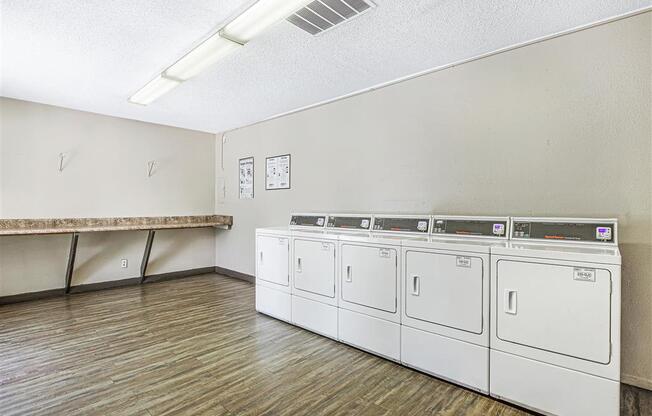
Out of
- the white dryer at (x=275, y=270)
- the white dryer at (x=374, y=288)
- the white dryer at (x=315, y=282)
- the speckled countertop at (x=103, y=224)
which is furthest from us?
the speckled countertop at (x=103, y=224)

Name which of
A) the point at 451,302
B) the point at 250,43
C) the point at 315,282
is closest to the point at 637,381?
the point at 451,302

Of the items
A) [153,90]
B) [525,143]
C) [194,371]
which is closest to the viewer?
[194,371]

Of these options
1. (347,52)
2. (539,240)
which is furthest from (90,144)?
(539,240)

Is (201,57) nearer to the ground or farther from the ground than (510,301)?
farther from the ground

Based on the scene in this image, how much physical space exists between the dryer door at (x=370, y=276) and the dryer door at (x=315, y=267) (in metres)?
0.16

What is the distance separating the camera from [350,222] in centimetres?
361

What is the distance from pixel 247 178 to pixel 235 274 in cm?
166

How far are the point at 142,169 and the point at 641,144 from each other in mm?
5935

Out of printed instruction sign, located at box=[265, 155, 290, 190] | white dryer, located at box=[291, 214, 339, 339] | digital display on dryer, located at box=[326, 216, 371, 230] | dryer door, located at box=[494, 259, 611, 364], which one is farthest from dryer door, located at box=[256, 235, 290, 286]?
dryer door, located at box=[494, 259, 611, 364]

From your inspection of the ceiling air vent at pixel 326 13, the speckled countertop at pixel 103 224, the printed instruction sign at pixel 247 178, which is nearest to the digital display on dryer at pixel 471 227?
the ceiling air vent at pixel 326 13

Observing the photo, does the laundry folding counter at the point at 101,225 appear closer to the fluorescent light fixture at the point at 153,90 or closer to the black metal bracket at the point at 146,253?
the black metal bracket at the point at 146,253

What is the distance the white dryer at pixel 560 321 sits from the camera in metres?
1.85

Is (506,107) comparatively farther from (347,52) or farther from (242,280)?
(242,280)

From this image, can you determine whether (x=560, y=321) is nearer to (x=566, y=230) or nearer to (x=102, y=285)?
(x=566, y=230)
